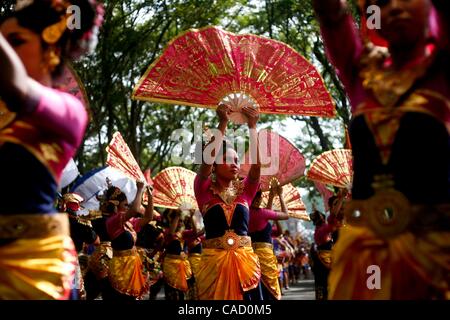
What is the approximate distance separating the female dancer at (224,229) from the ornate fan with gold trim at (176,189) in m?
6.09

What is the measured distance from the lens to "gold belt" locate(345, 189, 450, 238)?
2.85 metres

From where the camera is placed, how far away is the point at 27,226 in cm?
295

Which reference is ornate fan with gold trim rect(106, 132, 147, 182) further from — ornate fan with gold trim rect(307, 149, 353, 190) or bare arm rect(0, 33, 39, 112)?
bare arm rect(0, 33, 39, 112)

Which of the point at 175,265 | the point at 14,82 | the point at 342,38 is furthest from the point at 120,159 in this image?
Answer: the point at 14,82

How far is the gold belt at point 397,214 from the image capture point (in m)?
2.85

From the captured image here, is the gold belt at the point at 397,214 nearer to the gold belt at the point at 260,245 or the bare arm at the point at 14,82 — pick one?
the bare arm at the point at 14,82

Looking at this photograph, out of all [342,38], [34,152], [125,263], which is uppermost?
[342,38]

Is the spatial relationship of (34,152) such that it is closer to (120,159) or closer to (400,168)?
(400,168)

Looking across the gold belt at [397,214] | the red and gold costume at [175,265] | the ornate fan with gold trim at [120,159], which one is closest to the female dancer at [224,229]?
the ornate fan with gold trim at [120,159]

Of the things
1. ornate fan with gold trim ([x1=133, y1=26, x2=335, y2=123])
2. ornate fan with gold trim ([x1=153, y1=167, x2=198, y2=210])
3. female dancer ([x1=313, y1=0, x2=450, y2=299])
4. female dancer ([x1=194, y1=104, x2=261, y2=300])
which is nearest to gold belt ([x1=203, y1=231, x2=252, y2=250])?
female dancer ([x1=194, y1=104, x2=261, y2=300])

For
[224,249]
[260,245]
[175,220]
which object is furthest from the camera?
[175,220]

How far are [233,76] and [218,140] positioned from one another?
857 millimetres

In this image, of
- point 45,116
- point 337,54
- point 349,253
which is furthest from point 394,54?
point 45,116

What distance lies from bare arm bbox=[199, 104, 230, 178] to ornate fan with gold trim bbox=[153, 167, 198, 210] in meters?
6.14
